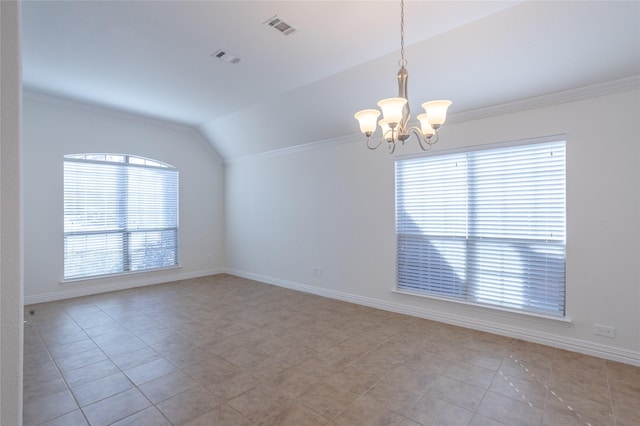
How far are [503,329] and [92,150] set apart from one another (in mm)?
6627

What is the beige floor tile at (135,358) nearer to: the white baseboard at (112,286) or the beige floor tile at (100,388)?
the beige floor tile at (100,388)

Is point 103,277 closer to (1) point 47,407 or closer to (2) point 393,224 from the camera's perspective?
(1) point 47,407

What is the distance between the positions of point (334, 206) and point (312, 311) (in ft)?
5.58

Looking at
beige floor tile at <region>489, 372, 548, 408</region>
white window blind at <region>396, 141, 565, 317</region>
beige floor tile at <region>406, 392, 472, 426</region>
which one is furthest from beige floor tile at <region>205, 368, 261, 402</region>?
white window blind at <region>396, 141, 565, 317</region>

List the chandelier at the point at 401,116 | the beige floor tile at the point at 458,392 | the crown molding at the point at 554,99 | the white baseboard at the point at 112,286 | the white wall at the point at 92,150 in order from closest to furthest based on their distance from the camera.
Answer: the chandelier at the point at 401,116 → the beige floor tile at the point at 458,392 → the crown molding at the point at 554,99 → the white wall at the point at 92,150 → the white baseboard at the point at 112,286

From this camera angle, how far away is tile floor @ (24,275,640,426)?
2.13 m

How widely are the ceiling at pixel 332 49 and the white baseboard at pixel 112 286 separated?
10.2 ft

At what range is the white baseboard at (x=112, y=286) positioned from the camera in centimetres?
470

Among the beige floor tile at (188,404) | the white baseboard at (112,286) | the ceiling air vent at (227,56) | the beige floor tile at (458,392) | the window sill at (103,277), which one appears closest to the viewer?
the beige floor tile at (188,404)

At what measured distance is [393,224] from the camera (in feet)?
14.3

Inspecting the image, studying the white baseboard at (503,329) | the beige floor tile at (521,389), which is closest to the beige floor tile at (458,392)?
the beige floor tile at (521,389)

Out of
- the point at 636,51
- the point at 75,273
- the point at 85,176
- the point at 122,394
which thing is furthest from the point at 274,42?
the point at 75,273

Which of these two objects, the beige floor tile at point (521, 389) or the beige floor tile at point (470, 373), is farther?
the beige floor tile at point (470, 373)

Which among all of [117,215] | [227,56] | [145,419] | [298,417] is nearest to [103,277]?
[117,215]
